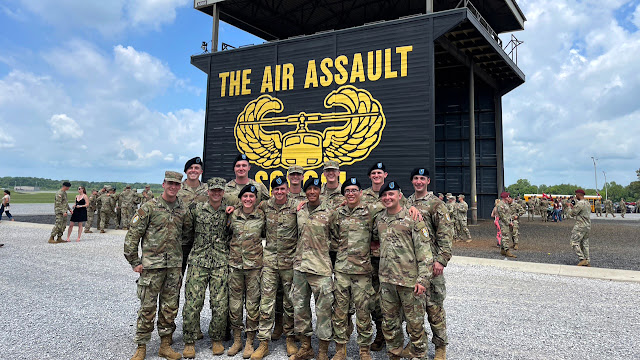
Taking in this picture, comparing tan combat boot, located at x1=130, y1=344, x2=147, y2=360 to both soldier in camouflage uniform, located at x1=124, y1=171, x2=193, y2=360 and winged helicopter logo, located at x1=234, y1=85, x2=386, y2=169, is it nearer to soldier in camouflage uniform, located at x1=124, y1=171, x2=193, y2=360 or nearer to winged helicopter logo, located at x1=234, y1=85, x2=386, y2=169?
soldier in camouflage uniform, located at x1=124, y1=171, x2=193, y2=360

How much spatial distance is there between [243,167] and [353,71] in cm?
1156

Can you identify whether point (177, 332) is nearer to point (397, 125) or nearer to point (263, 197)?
point (263, 197)

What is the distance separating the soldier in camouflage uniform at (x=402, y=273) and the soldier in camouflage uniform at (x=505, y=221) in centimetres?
799

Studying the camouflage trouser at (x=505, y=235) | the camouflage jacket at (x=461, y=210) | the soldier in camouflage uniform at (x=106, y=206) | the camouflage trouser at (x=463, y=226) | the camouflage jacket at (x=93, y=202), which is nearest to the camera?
the camouflage trouser at (x=505, y=235)

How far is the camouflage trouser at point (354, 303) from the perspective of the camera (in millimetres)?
3855

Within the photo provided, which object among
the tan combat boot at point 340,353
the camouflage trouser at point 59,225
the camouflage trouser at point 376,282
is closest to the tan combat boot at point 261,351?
the tan combat boot at point 340,353

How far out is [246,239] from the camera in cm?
424

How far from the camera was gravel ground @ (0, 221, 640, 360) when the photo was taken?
4141mm

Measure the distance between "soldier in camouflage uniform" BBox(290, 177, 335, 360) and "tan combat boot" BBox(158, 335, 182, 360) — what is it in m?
1.29

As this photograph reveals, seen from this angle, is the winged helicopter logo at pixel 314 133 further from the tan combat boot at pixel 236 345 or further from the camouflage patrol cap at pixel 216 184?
the tan combat boot at pixel 236 345

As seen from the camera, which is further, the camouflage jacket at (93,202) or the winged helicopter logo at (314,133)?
the camouflage jacket at (93,202)

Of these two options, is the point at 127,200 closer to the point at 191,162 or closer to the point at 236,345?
the point at 191,162

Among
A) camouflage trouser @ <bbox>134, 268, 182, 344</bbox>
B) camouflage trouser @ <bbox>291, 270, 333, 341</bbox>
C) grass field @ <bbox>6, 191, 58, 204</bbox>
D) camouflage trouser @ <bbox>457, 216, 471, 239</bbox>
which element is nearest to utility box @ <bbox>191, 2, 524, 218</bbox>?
camouflage trouser @ <bbox>457, 216, 471, 239</bbox>

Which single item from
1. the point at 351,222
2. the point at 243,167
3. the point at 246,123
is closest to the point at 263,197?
the point at 243,167
